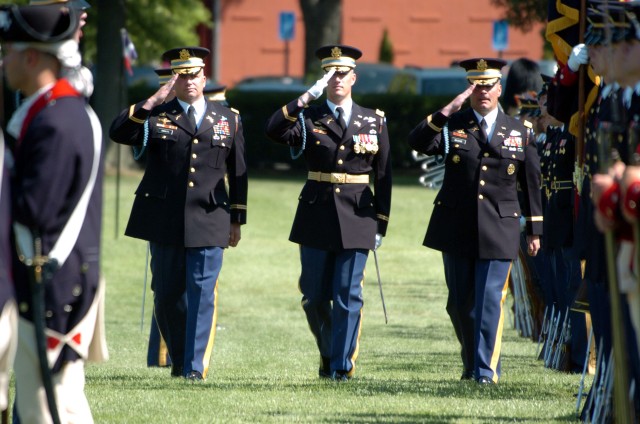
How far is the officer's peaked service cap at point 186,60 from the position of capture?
32.6 ft

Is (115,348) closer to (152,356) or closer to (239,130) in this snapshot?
(152,356)

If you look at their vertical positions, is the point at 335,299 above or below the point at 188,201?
below

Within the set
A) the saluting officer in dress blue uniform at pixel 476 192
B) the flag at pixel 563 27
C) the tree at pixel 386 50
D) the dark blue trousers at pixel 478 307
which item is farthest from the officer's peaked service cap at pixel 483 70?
the tree at pixel 386 50

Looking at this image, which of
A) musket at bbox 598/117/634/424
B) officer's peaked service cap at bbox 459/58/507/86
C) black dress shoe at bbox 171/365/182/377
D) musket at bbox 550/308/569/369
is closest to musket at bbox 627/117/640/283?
musket at bbox 598/117/634/424

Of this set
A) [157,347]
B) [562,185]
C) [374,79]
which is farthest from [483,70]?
[374,79]

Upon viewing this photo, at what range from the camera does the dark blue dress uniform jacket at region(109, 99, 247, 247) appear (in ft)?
32.3

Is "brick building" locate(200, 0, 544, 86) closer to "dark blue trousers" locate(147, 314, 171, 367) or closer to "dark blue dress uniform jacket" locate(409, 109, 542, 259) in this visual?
"dark blue trousers" locate(147, 314, 171, 367)

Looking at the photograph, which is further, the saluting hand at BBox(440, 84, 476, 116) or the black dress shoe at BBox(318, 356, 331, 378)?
the black dress shoe at BBox(318, 356, 331, 378)

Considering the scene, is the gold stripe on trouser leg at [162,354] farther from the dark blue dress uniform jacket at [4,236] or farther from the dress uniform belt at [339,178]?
the dark blue dress uniform jacket at [4,236]

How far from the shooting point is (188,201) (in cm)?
992

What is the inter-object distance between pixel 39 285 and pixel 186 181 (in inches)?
172

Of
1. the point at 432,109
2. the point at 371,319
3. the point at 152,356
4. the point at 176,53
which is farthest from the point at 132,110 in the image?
the point at 432,109

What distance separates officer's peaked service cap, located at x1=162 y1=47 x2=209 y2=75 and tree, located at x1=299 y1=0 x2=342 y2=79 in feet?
79.0

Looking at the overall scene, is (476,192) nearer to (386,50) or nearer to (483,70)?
(483,70)
